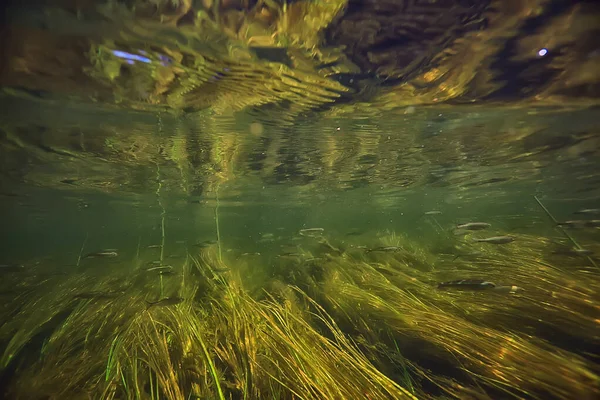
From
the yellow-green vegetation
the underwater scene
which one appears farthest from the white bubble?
the yellow-green vegetation

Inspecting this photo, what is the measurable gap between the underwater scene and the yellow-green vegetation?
0.03 metres

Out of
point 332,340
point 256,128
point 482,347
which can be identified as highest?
point 256,128

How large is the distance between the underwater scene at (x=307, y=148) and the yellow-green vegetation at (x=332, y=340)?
3 cm

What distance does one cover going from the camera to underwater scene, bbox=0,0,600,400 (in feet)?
12.9

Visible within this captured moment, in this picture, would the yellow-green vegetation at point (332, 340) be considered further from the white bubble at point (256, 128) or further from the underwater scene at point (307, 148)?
the white bubble at point (256, 128)

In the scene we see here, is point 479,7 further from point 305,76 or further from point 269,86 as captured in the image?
point 269,86

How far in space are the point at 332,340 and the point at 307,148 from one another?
7973 mm

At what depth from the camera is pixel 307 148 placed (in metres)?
11.7

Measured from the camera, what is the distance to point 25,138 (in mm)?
9859

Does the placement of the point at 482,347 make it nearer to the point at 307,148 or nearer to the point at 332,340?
the point at 332,340

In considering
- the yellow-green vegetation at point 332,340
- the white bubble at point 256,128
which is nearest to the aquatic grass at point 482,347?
the yellow-green vegetation at point 332,340

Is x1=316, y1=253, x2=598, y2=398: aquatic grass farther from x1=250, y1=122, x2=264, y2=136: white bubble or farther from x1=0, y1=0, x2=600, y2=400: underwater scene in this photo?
x1=250, y1=122, x2=264, y2=136: white bubble

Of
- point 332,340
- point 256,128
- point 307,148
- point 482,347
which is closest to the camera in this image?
point 482,347

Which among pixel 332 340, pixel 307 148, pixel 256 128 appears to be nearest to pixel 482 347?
pixel 332 340
